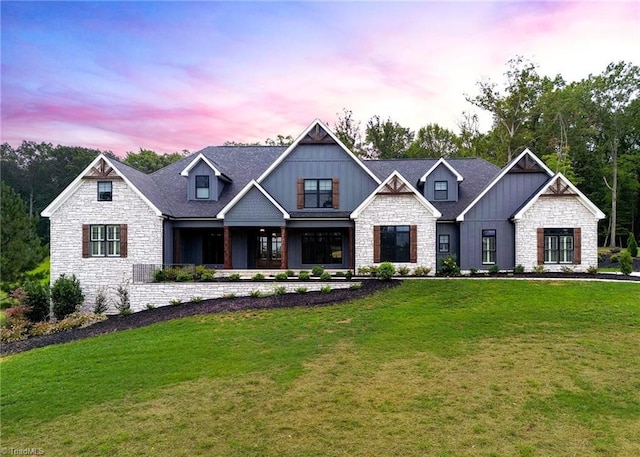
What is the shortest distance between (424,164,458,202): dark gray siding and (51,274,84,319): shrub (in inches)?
762

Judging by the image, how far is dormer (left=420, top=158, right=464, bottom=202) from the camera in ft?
70.2

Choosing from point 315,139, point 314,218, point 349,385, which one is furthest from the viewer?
point 315,139

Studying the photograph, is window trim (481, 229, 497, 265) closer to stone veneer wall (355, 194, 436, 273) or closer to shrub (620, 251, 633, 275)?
stone veneer wall (355, 194, 436, 273)

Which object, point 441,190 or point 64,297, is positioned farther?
point 441,190

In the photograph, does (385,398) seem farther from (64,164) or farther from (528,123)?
(64,164)

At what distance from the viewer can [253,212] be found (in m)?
18.9

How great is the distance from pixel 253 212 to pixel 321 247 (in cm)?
467

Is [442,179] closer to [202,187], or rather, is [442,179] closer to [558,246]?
[558,246]

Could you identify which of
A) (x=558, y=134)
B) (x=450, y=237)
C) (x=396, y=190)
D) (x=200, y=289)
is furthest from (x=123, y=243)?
(x=558, y=134)

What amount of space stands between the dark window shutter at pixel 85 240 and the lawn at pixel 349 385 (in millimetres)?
6998

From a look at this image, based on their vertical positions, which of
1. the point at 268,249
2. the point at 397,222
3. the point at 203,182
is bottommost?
the point at 268,249

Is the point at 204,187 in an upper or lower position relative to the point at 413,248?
upper

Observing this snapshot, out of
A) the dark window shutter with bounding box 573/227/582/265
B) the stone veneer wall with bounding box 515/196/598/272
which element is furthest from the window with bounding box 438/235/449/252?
the dark window shutter with bounding box 573/227/582/265

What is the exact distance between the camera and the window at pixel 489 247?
19406 millimetres
